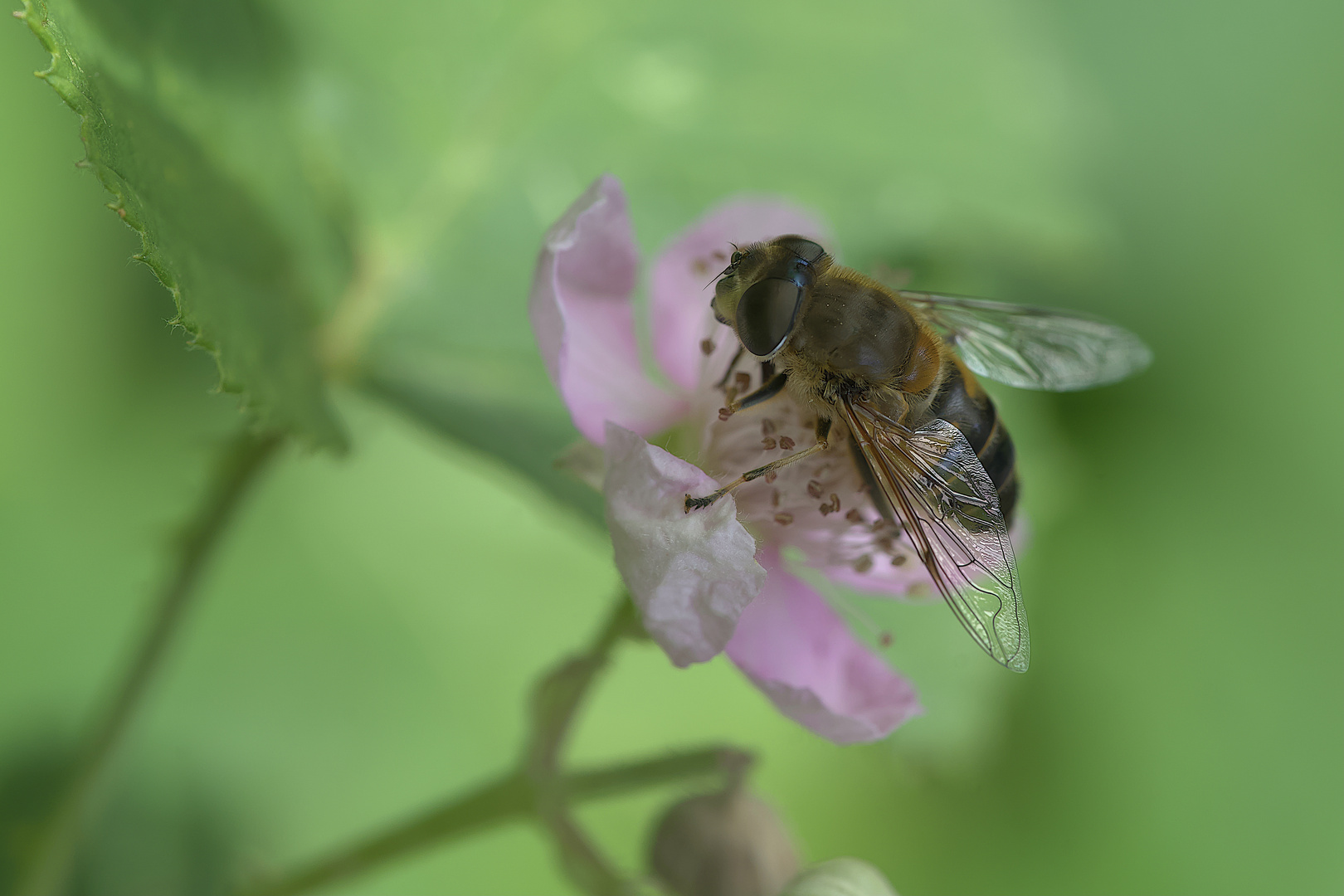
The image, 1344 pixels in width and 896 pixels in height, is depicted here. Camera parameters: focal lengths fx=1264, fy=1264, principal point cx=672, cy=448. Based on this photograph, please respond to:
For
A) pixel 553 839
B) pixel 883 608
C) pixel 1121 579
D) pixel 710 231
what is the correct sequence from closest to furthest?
pixel 553 839, pixel 710 231, pixel 883 608, pixel 1121 579

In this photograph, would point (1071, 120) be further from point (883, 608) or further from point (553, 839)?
point (553, 839)

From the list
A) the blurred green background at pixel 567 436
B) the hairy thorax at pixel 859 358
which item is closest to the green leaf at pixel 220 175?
the blurred green background at pixel 567 436

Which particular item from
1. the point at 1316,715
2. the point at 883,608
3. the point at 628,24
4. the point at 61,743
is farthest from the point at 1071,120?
the point at 61,743

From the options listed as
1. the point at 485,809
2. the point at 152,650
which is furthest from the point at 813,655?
the point at 152,650

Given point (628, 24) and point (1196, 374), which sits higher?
point (628, 24)

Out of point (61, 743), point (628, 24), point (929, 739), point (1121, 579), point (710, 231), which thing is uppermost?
point (628, 24)
